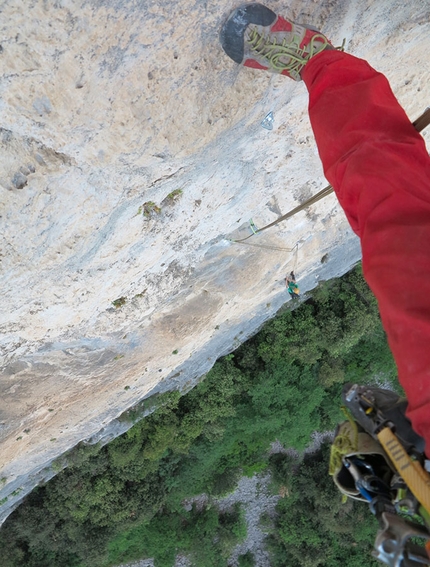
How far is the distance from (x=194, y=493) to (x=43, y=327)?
170 inches

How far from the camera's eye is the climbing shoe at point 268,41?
166 centimetres

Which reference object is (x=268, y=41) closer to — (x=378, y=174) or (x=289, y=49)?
(x=289, y=49)

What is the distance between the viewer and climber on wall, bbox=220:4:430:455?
0.90 m

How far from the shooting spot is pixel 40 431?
339 cm

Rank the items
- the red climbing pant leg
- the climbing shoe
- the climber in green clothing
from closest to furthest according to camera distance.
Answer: the red climbing pant leg → the climbing shoe → the climber in green clothing

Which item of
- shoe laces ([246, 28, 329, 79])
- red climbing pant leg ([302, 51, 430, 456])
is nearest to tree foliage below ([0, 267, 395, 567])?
shoe laces ([246, 28, 329, 79])

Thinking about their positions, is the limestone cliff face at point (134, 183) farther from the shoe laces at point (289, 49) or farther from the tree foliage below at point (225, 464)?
the tree foliage below at point (225, 464)

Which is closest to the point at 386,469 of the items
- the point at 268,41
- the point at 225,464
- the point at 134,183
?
the point at 134,183

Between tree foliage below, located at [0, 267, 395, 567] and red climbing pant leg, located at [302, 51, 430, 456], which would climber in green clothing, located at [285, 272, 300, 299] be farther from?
red climbing pant leg, located at [302, 51, 430, 456]

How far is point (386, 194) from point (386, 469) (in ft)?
2.81

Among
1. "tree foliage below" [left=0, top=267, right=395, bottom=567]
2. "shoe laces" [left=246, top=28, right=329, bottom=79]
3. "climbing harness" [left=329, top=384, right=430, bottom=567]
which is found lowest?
"tree foliage below" [left=0, top=267, right=395, bottom=567]

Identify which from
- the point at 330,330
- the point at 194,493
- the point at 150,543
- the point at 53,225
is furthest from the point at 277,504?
the point at 53,225

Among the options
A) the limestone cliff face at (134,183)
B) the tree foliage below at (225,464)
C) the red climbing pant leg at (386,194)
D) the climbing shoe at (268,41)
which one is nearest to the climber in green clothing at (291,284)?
the limestone cliff face at (134,183)

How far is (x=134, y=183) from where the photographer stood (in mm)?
1971
